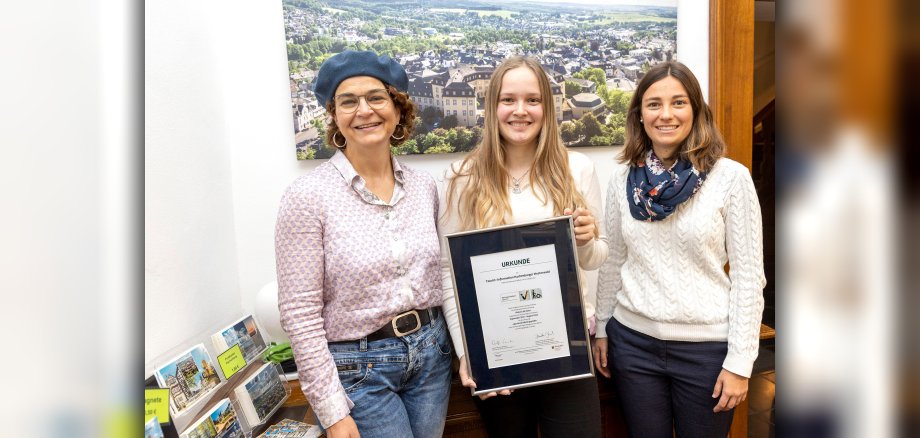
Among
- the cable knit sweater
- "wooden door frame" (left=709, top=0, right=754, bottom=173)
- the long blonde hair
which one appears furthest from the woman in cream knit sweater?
"wooden door frame" (left=709, top=0, right=754, bottom=173)

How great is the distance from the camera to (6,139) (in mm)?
194

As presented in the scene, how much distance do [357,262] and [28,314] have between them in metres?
1.08

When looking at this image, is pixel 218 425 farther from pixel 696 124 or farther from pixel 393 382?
pixel 696 124

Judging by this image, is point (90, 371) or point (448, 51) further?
point (448, 51)

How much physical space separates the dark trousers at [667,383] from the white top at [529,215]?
0.20 metres

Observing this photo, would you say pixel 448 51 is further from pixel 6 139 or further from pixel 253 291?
pixel 6 139

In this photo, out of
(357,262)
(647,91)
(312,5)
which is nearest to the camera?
(357,262)

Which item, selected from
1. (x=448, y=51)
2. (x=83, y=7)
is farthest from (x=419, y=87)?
(x=83, y=7)

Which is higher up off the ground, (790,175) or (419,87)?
(419,87)

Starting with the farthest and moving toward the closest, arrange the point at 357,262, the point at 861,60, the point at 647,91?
the point at 647,91 < the point at 357,262 < the point at 861,60

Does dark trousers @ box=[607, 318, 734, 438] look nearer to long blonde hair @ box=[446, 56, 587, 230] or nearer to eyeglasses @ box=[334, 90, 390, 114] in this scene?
long blonde hair @ box=[446, 56, 587, 230]

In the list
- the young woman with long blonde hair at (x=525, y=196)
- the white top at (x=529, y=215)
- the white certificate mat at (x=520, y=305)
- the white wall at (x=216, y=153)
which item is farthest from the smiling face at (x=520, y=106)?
the white wall at (x=216, y=153)

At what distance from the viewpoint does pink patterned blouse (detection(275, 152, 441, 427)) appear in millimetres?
1237

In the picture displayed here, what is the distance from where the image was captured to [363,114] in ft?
4.33
